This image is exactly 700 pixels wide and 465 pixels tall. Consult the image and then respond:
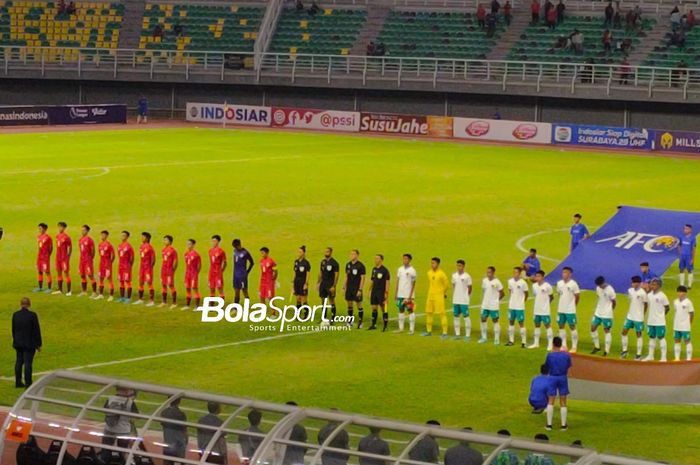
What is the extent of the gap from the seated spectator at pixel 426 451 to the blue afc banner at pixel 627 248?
1484cm

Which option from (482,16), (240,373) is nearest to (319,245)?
(240,373)

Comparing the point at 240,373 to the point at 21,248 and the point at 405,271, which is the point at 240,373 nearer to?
the point at 405,271

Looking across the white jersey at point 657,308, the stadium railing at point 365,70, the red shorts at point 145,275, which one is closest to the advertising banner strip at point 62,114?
the stadium railing at point 365,70

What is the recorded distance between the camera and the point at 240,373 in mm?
24391

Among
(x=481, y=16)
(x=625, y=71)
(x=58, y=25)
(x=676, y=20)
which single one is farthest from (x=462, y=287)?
(x=58, y=25)

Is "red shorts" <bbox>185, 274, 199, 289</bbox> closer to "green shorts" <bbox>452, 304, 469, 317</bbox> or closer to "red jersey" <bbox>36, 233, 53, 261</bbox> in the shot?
"red jersey" <bbox>36, 233, 53, 261</bbox>

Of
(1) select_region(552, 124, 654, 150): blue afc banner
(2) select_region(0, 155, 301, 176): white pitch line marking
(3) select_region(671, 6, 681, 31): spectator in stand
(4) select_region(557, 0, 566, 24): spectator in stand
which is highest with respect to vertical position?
(4) select_region(557, 0, 566, 24): spectator in stand

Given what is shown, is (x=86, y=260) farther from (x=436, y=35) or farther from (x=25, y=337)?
(x=436, y=35)

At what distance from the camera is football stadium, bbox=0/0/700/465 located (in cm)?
1566

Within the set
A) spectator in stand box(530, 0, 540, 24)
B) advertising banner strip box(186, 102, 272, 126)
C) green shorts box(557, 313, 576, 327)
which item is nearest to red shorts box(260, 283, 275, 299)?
green shorts box(557, 313, 576, 327)

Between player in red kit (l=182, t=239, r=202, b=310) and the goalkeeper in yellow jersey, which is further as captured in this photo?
player in red kit (l=182, t=239, r=202, b=310)

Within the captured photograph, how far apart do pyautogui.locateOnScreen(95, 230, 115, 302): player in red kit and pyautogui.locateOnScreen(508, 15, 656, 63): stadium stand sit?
44.6 metres

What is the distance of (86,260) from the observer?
30797mm

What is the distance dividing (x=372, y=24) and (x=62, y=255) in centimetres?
5117
